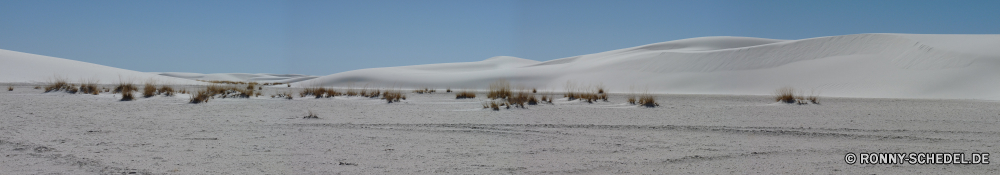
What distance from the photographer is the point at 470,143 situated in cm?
501

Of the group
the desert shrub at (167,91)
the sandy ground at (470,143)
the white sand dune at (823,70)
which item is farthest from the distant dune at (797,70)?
the desert shrub at (167,91)

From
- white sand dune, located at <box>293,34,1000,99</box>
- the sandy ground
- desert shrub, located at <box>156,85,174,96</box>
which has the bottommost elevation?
the sandy ground

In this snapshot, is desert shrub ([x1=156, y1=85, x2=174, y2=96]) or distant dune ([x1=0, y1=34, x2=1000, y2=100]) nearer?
desert shrub ([x1=156, y1=85, x2=174, y2=96])

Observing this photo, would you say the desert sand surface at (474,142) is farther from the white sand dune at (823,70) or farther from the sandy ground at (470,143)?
the white sand dune at (823,70)

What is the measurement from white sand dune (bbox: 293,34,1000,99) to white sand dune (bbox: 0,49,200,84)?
16548mm

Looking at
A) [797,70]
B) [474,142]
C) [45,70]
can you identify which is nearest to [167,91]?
[474,142]

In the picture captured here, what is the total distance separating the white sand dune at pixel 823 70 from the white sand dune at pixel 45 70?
1655cm

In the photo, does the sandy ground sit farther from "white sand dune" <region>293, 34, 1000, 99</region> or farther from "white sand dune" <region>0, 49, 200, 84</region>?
"white sand dune" <region>0, 49, 200, 84</region>

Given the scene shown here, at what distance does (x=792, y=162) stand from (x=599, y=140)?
169cm

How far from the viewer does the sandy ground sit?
367 centimetres

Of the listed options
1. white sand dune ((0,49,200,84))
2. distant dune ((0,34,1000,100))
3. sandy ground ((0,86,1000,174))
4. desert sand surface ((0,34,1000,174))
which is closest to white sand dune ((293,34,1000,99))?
distant dune ((0,34,1000,100))

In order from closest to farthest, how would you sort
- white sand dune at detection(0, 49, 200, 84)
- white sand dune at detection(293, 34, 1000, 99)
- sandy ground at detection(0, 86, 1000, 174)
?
sandy ground at detection(0, 86, 1000, 174), white sand dune at detection(293, 34, 1000, 99), white sand dune at detection(0, 49, 200, 84)

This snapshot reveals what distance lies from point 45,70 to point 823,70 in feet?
116

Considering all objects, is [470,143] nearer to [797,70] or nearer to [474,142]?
[474,142]
